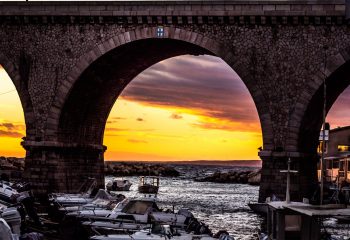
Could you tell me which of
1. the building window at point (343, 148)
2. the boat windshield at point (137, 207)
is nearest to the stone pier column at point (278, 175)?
the boat windshield at point (137, 207)

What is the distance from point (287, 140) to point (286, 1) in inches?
290

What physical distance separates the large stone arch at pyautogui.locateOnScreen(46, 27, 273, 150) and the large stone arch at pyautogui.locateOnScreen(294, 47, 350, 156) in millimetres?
1739

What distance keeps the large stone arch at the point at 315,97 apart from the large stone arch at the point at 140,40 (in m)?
1.74

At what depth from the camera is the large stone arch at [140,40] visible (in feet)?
128

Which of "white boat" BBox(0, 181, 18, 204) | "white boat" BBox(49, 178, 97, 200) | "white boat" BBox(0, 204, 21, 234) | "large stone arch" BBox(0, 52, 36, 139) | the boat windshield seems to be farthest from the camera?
"large stone arch" BBox(0, 52, 36, 139)

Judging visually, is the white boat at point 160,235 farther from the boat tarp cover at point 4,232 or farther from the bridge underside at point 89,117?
the bridge underside at point 89,117

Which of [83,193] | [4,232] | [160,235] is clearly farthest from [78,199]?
[4,232]

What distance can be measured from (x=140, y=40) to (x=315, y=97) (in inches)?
401

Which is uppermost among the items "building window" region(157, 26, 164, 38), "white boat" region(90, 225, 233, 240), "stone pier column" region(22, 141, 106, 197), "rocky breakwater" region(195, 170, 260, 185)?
"building window" region(157, 26, 164, 38)

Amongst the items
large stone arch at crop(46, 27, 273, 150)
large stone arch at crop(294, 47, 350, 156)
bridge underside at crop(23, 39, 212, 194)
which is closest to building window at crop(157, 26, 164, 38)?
A: large stone arch at crop(46, 27, 273, 150)

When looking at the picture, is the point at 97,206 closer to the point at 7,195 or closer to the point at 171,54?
the point at 7,195

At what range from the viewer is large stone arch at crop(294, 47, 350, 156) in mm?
37969

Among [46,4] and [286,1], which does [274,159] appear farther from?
[46,4]

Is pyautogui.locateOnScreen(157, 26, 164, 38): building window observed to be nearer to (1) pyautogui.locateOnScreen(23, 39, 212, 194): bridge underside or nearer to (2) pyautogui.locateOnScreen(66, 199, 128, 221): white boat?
(1) pyautogui.locateOnScreen(23, 39, 212, 194): bridge underside
